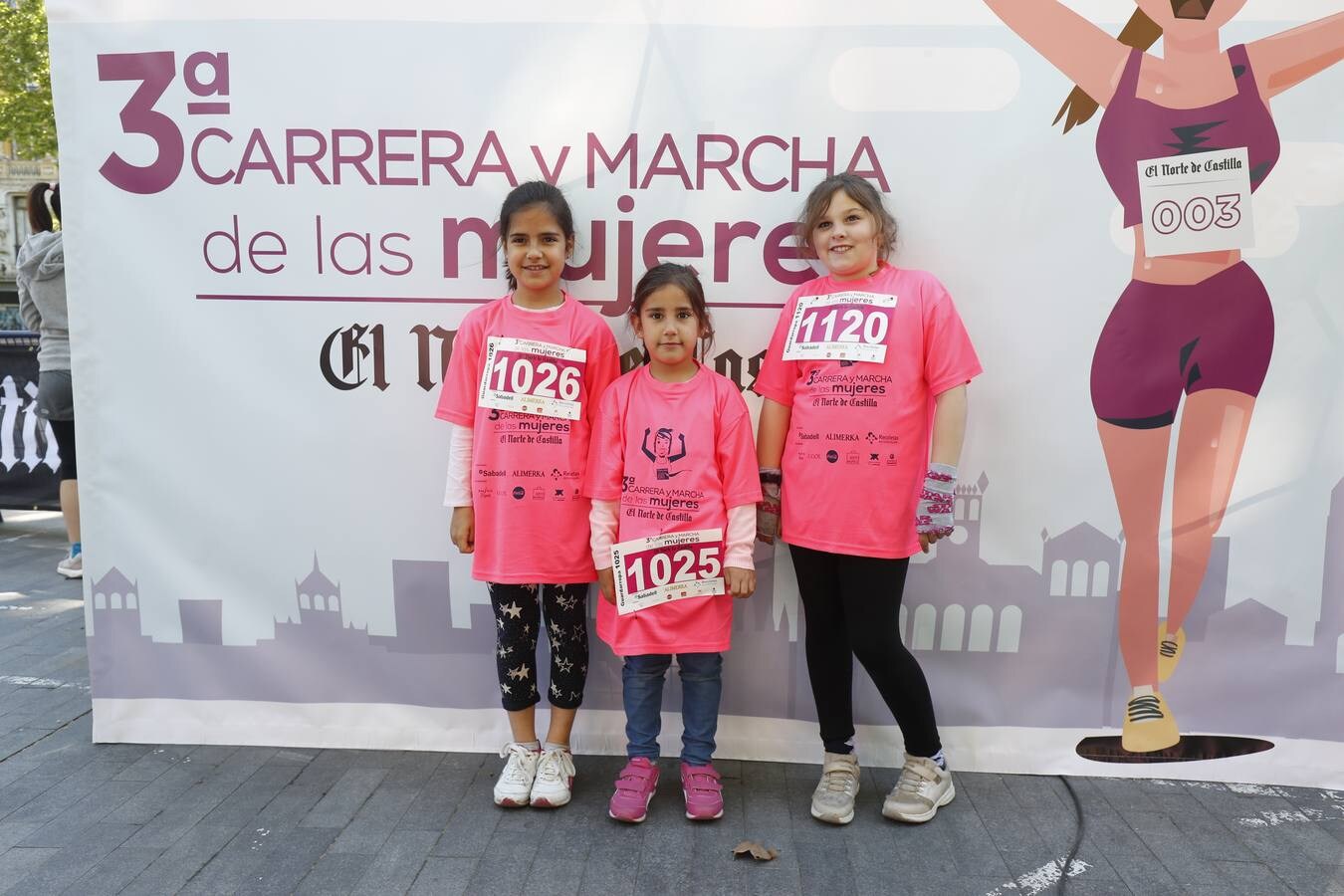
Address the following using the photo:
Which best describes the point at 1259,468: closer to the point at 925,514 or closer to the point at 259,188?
the point at 925,514

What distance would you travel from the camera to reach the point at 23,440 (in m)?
5.82

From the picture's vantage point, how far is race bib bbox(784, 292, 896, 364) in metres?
2.51

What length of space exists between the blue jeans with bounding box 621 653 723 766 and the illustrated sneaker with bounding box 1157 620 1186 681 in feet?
4.74

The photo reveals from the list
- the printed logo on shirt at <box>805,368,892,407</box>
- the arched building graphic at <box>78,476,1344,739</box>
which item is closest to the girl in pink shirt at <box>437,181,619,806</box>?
the arched building graphic at <box>78,476,1344,739</box>

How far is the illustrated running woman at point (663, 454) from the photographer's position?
2.52 m

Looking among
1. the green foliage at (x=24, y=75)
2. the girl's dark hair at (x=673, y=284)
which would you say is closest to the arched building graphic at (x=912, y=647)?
the girl's dark hair at (x=673, y=284)

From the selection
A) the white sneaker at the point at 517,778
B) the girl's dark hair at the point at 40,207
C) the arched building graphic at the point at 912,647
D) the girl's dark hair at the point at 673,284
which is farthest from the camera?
the girl's dark hair at the point at 40,207

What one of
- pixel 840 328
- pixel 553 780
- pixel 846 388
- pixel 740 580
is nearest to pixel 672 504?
pixel 740 580

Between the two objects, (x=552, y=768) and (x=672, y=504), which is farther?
(x=552, y=768)

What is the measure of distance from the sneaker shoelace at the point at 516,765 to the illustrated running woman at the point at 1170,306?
193 cm

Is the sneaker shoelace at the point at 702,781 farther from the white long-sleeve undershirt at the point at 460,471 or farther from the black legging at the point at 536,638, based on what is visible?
the white long-sleeve undershirt at the point at 460,471

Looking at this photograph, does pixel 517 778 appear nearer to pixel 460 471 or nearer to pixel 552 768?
pixel 552 768

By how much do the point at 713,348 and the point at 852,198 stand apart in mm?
642

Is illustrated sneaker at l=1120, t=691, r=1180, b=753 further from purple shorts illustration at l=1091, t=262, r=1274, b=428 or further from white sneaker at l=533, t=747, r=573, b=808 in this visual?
white sneaker at l=533, t=747, r=573, b=808
